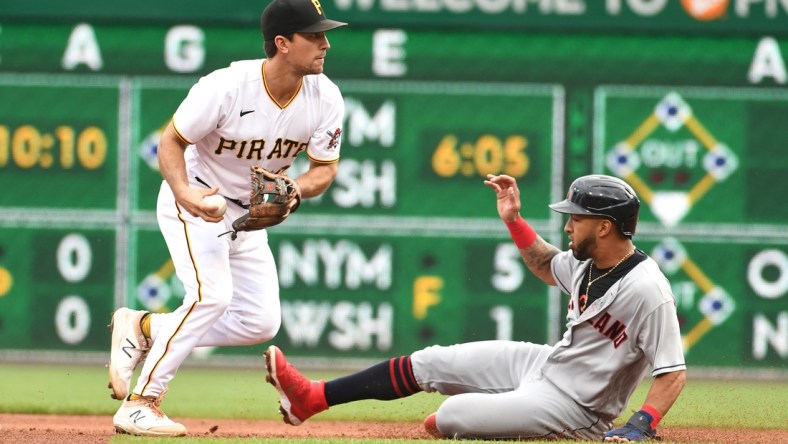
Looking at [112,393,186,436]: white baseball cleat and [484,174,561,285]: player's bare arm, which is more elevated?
[484,174,561,285]: player's bare arm

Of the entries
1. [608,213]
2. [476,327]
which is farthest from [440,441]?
[476,327]

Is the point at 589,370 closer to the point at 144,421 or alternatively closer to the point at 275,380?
the point at 275,380

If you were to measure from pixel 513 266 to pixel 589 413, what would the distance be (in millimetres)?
2763

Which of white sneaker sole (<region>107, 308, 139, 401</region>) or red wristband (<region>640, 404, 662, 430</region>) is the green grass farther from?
red wristband (<region>640, 404, 662, 430</region>)

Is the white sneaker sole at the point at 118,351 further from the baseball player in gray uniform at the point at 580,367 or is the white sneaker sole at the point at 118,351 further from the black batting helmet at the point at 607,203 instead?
the black batting helmet at the point at 607,203

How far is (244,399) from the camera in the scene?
22.5 ft

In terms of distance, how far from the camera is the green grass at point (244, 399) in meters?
6.33

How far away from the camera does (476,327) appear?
7.51m

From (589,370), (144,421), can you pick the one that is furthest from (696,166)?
(144,421)

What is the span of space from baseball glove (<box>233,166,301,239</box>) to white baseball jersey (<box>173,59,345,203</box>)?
19cm

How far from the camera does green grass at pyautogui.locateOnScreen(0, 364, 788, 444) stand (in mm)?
6328

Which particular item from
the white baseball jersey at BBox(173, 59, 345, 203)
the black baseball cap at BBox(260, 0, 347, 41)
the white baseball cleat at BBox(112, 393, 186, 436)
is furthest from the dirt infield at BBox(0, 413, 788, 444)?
the black baseball cap at BBox(260, 0, 347, 41)

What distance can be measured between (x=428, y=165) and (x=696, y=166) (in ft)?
4.74

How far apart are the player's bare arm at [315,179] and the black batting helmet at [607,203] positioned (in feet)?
3.18
